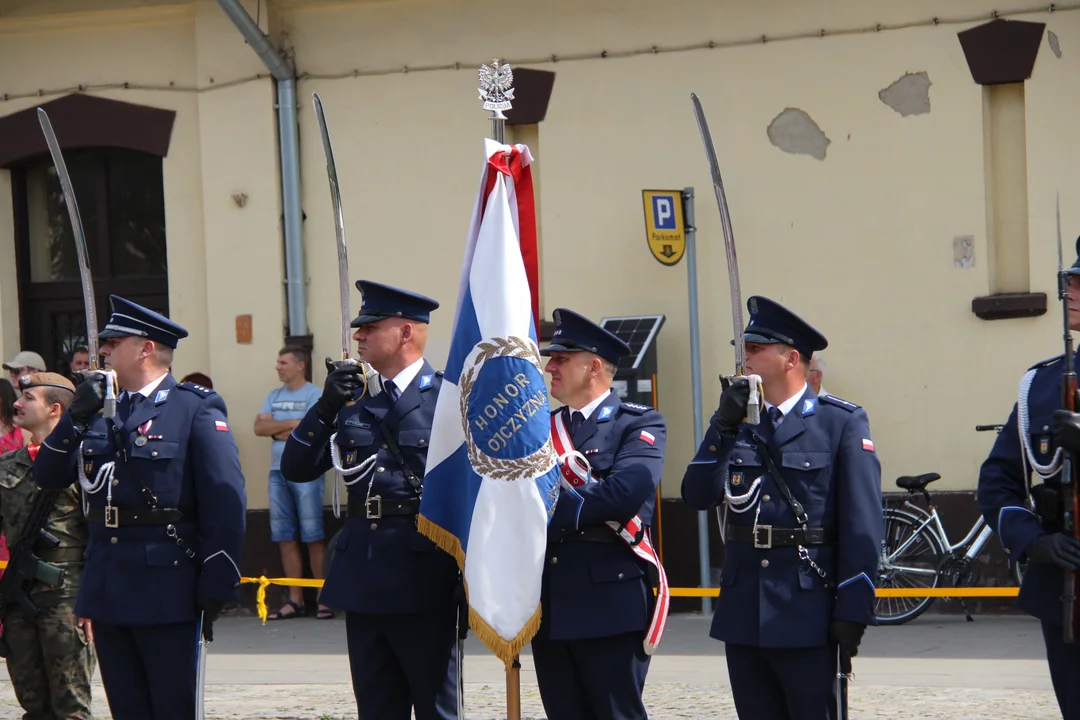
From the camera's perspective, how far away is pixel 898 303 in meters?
10.4

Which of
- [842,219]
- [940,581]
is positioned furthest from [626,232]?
[940,581]

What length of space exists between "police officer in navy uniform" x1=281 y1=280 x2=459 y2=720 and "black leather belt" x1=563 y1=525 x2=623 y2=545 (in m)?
0.62

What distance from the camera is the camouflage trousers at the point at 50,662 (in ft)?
22.1

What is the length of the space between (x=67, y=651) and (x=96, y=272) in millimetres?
6163

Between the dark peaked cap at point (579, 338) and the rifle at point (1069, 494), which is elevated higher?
the dark peaked cap at point (579, 338)

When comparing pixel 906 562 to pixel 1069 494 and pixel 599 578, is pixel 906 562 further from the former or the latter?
pixel 1069 494

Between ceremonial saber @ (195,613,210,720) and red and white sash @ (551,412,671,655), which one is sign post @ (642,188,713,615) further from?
ceremonial saber @ (195,613,210,720)

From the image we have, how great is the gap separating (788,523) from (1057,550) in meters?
0.99

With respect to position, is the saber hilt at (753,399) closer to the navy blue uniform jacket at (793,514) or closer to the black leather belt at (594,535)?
the navy blue uniform jacket at (793,514)

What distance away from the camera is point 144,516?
6000mm

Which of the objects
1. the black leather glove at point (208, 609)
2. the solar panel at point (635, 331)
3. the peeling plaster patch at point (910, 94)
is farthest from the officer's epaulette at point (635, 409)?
the peeling plaster patch at point (910, 94)

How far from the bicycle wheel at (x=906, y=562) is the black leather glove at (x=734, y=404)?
5.32m

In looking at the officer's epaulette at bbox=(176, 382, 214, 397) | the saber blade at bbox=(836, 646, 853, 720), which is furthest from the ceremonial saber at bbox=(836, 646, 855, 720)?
the officer's epaulette at bbox=(176, 382, 214, 397)

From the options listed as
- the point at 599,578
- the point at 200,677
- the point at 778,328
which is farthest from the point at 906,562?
the point at 200,677
